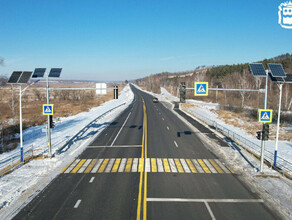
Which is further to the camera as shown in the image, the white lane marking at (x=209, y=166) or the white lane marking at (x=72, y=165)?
the white lane marking at (x=209, y=166)

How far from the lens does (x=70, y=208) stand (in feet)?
37.0

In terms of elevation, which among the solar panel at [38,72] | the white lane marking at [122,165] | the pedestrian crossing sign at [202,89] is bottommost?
the white lane marking at [122,165]

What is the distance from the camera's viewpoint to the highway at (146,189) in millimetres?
10922

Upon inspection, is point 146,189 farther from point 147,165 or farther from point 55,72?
point 55,72

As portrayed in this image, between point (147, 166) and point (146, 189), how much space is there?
4.16m

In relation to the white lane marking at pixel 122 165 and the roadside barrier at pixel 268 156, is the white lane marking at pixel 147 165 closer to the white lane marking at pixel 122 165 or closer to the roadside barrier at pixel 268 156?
the white lane marking at pixel 122 165

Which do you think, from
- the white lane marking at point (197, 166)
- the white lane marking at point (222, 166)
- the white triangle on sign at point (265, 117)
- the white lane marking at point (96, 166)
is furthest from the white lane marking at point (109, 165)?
the white triangle on sign at point (265, 117)

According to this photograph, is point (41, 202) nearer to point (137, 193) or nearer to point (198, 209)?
point (137, 193)

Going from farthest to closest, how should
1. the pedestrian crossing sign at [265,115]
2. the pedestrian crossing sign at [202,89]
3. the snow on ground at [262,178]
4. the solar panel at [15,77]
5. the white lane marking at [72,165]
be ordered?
the solar panel at [15,77]
the pedestrian crossing sign at [202,89]
the white lane marking at [72,165]
the pedestrian crossing sign at [265,115]
the snow on ground at [262,178]

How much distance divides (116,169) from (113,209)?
5.78 m

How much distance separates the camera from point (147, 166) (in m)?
17.6

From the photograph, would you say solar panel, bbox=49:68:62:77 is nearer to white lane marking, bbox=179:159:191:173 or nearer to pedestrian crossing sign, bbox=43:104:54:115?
pedestrian crossing sign, bbox=43:104:54:115

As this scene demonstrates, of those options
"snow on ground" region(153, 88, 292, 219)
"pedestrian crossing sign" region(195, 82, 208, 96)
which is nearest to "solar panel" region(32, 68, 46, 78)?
"pedestrian crossing sign" region(195, 82, 208, 96)

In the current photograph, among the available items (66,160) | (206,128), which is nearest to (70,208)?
(66,160)
